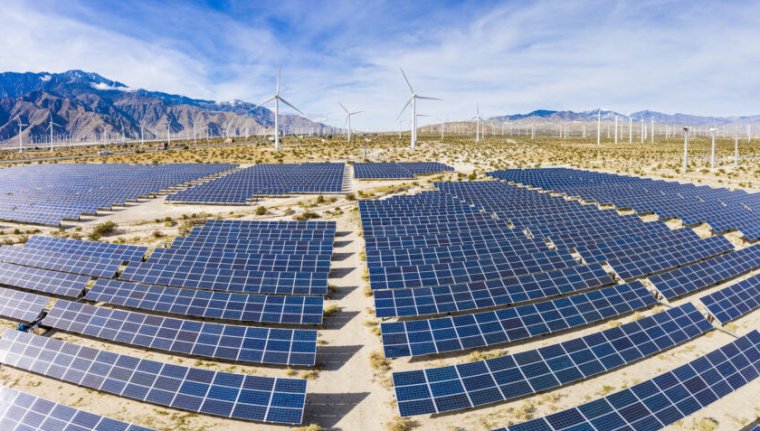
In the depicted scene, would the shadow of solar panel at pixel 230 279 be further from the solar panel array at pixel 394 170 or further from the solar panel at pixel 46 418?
the solar panel array at pixel 394 170

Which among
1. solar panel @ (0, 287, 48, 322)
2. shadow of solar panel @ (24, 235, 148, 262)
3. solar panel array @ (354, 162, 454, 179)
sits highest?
solar panel array @ (354, 162, 454, 179)

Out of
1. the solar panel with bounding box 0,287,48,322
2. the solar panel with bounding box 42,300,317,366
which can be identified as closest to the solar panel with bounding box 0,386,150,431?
the solar panel with bounding box 42,300,317,366

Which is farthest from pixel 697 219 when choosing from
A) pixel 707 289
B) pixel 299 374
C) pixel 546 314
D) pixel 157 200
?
pixel 157 200

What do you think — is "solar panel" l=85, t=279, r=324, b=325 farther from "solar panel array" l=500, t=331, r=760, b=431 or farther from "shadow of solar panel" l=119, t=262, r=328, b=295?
"solar panel array" l=500, t=331, r=760, b=431

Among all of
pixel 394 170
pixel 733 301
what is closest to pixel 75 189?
pixel 394 170

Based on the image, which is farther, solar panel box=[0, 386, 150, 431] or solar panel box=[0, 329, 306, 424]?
solar panel box=[0, 329, 306, 424]

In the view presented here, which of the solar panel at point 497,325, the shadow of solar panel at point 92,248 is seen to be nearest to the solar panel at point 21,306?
the shadow of solar panel at point 92,248

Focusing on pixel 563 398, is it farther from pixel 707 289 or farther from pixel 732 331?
pixel 707 289
